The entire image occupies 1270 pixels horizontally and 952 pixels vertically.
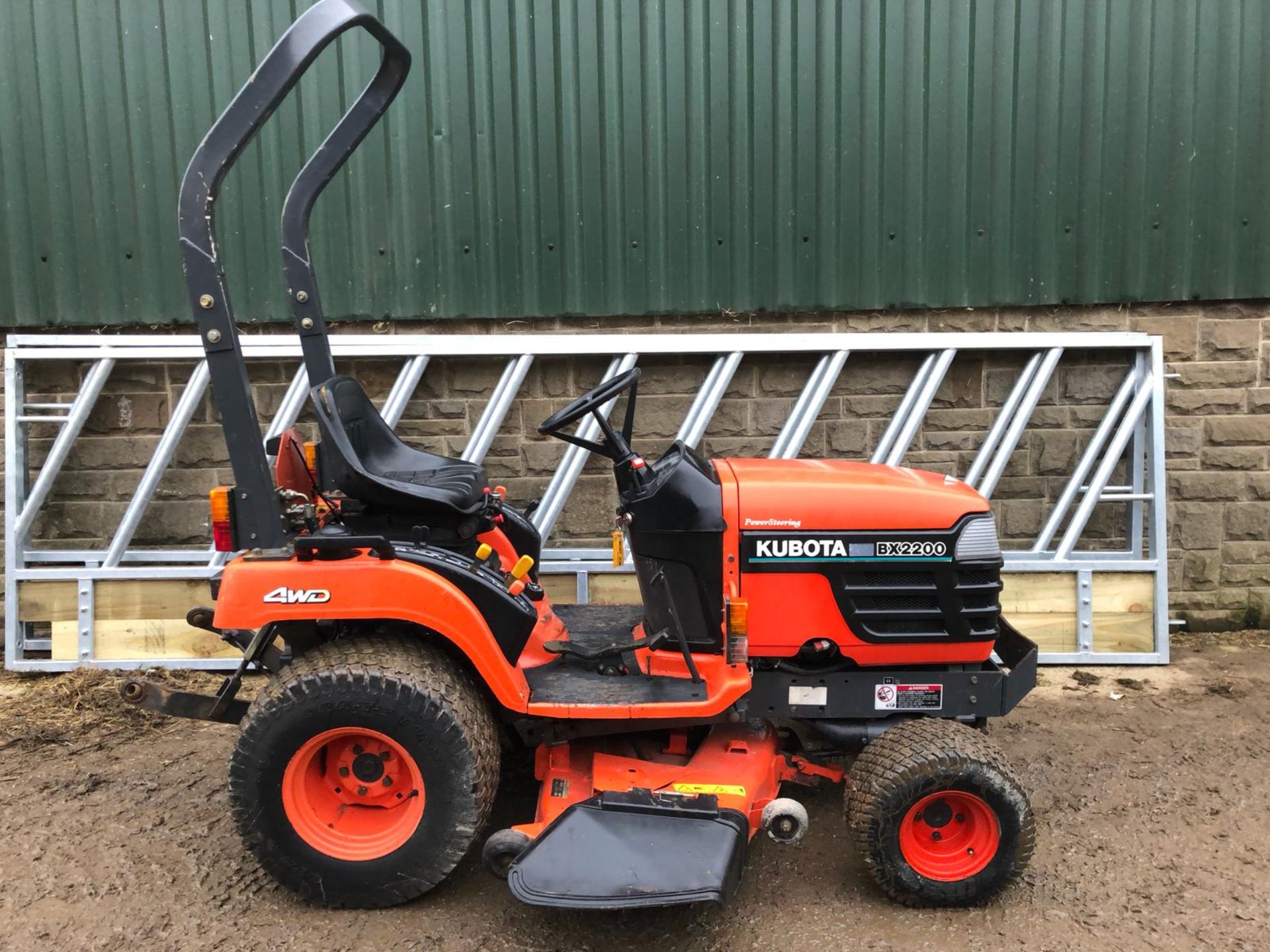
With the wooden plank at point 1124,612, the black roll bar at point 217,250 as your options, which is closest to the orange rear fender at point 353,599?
the black roll bar at point 217,250

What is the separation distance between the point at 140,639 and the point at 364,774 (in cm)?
247

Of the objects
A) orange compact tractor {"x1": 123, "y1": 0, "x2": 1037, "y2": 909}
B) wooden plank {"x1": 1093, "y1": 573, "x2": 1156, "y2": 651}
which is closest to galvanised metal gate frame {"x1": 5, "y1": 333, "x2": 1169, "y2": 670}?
wooden plank {"x1": 1093, "y1": 573, "x2": 1156, "y2": 651}

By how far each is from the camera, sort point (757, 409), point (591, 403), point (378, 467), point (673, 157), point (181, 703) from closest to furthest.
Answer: point (591, 403) → point (181, 703) → point (378, 467) → point (673, 157) → point (757, 409)

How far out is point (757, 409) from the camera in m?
4.76

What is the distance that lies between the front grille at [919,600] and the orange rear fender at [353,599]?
1.10 m

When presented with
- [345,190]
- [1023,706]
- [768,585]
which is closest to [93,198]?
[345,190]

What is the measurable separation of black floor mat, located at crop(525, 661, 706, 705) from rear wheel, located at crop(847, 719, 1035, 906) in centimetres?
58

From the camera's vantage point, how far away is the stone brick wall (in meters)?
4.70

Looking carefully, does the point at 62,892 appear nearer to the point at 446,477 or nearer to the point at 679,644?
the point at 446,477

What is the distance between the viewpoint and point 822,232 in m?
4.67

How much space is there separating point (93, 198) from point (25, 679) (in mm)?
2523

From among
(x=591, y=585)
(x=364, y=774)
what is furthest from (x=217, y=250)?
(x=591, y=585)

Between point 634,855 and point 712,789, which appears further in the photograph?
point 712,789

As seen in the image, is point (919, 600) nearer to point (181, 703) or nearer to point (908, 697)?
point (908, 697)
